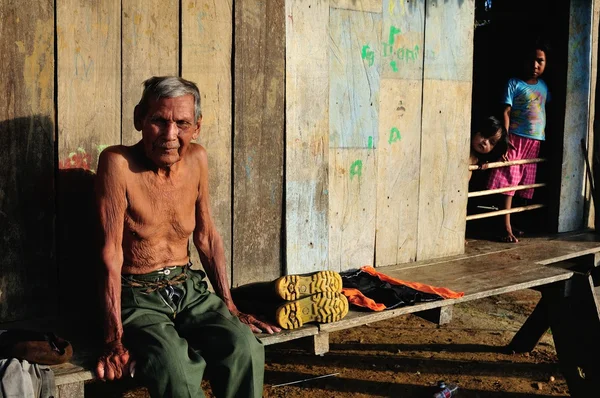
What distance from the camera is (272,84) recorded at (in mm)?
3955

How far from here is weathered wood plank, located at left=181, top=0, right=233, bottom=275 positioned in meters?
3.63

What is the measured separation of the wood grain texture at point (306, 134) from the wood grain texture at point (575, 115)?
8.34 feet

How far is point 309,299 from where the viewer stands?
11.4ft

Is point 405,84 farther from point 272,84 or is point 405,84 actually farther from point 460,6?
point 272,84

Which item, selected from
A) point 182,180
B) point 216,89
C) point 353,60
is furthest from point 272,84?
point 182,180

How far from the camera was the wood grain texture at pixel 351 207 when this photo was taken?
434 cm

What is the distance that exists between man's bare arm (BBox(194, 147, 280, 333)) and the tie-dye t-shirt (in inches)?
129

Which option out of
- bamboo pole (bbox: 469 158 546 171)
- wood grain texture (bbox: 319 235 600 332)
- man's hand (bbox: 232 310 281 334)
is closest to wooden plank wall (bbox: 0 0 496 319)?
wood grain texture (bbox: 319 235 600 332)

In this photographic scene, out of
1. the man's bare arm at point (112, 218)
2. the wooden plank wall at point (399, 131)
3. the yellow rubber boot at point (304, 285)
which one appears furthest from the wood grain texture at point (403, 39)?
the man's bare arm at point (112, 218)

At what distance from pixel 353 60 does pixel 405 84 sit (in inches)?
19.1

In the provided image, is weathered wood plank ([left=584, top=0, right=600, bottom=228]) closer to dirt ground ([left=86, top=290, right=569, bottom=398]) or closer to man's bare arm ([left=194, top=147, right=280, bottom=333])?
dirt ground ([left=86, top=290, right=569, bottom=398])

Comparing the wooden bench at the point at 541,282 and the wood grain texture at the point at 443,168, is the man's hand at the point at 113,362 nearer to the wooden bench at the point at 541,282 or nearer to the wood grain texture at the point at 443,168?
the wooden bench at the point at 541,282

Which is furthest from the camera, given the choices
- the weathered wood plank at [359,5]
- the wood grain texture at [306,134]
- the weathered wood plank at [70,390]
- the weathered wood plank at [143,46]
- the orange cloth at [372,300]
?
the weathered wood plank at [359,5]

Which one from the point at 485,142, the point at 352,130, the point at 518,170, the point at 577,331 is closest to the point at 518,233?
the point at 518,170
